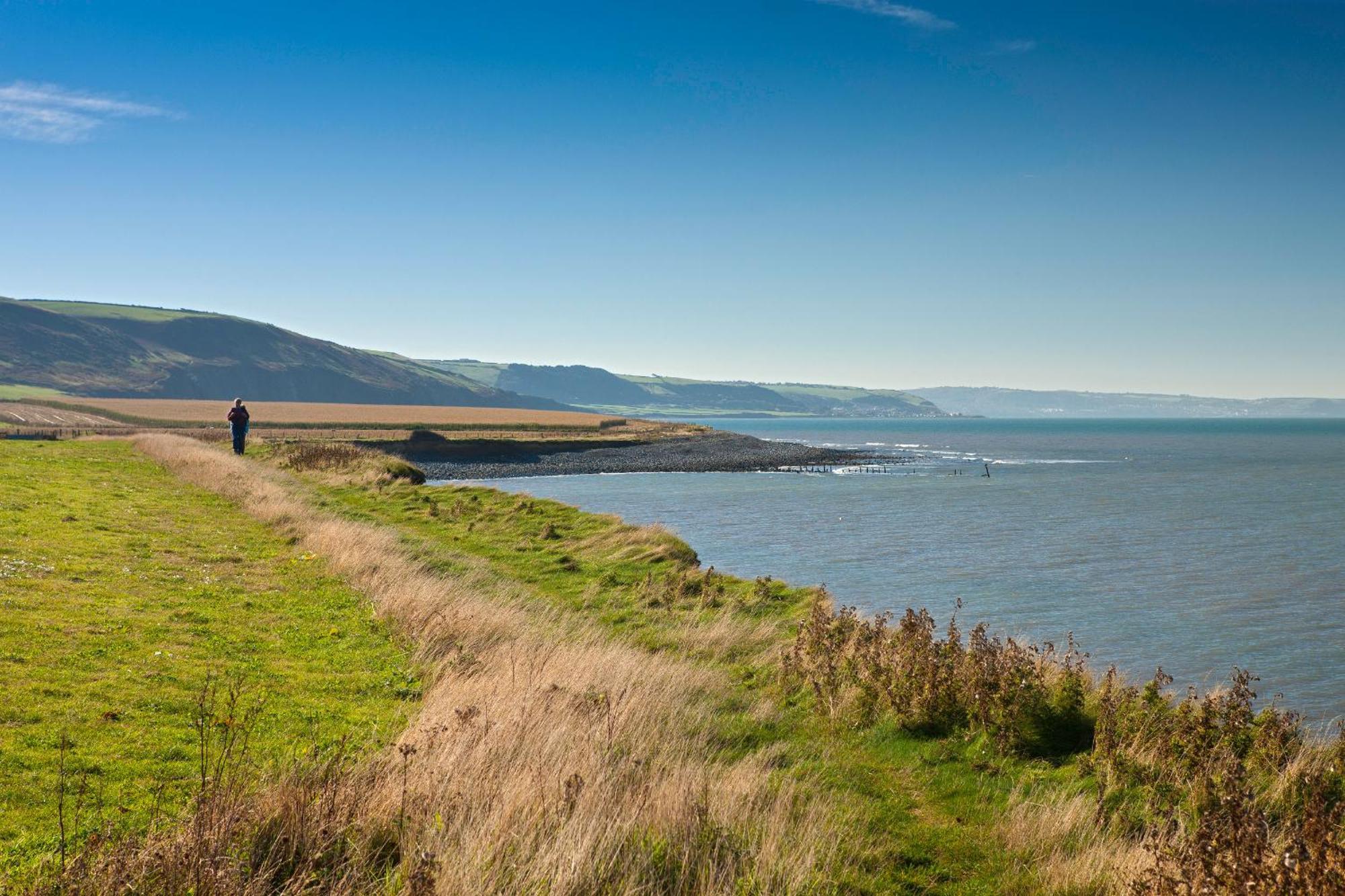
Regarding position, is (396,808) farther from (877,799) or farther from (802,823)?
(877,799)

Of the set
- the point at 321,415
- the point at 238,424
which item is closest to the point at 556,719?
the point at 238,424

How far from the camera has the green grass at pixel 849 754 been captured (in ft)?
25.1

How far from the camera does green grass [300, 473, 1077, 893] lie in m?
7.64

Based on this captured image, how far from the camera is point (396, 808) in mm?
6840

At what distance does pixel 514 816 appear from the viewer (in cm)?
684

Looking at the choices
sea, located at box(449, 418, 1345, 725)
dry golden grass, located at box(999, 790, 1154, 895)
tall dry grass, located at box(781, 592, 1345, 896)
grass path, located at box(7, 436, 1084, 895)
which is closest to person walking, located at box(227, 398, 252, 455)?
sea, located at box(449, 418, 1345, 725)

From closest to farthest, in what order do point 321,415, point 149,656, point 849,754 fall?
point 849,754
point 149,656
point 321,415

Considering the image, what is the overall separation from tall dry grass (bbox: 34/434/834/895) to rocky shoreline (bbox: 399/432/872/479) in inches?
2419

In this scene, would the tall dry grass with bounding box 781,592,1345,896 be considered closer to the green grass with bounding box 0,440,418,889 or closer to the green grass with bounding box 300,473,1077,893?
the green grass with bounding box 300,473,1077,893

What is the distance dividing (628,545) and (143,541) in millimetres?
12633

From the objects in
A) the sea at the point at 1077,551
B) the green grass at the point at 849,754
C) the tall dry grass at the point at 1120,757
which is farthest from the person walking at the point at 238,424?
the tall dry grass at the point at 1120,757

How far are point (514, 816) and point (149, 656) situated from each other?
7521mm

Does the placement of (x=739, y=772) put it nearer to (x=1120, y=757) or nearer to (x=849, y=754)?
(x=849, y=754)

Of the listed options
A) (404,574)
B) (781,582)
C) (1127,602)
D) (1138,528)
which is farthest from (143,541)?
(1138,528)
